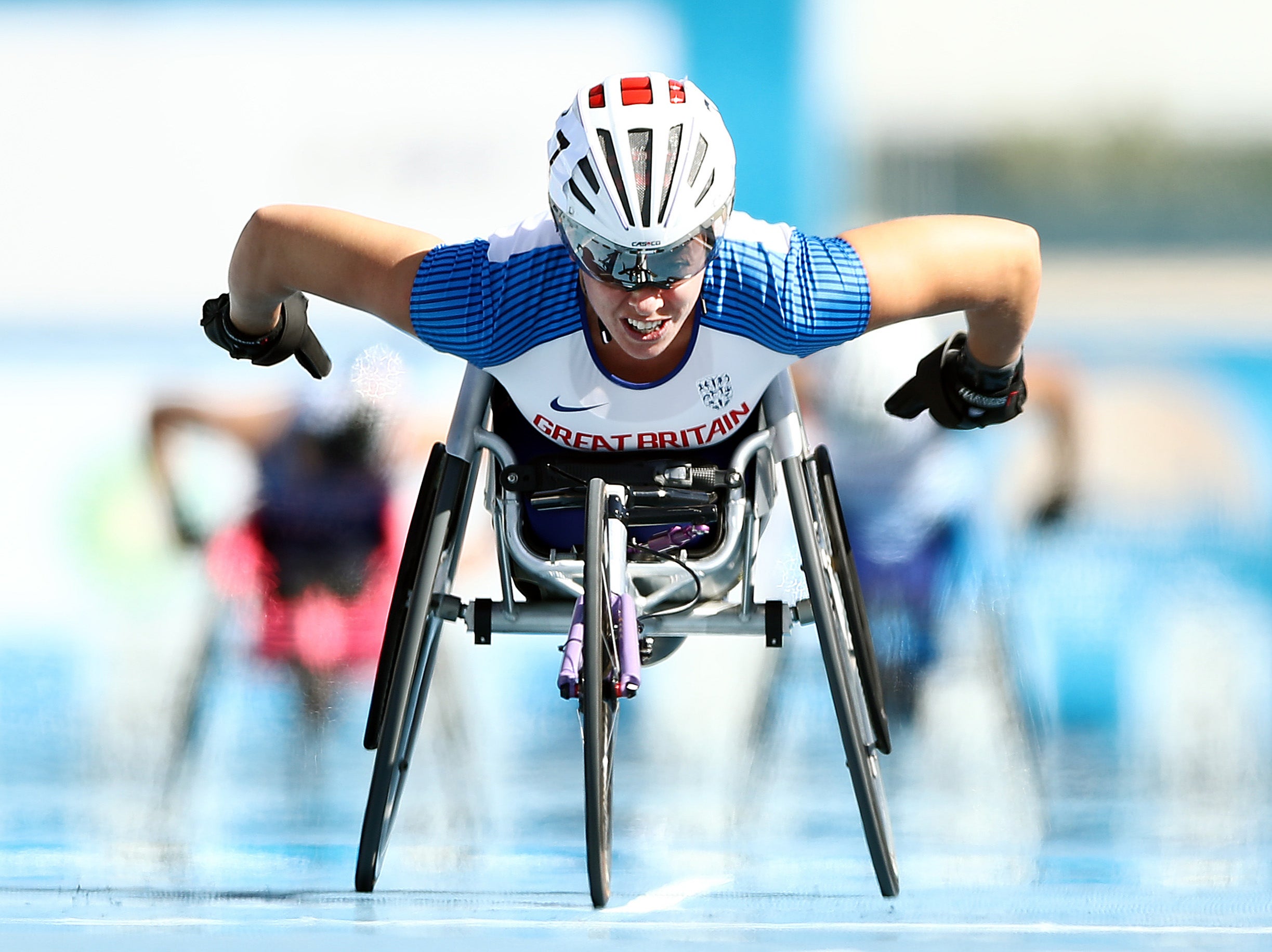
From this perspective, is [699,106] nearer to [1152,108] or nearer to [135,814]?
[135,814]

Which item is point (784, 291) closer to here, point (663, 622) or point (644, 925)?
point (663, 622)

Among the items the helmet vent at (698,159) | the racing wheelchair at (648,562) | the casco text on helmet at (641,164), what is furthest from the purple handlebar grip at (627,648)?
the helmet vent at (698,159)

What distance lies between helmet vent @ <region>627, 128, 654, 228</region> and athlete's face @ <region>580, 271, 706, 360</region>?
0.14 metres

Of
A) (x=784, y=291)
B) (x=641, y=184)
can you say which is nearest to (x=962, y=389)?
(x=784, y=291)

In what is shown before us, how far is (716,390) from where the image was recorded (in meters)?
3.12

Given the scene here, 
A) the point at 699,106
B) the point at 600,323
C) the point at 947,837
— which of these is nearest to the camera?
the point at 699,106

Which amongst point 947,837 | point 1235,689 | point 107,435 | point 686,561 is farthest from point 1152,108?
point 107,435

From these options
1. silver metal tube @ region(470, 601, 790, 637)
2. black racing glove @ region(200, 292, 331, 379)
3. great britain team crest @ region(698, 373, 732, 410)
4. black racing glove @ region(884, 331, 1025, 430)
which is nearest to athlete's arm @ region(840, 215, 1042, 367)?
black racing glove @ region(884, 331, 1025, 430)

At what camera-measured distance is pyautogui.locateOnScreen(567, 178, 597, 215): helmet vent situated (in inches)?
110

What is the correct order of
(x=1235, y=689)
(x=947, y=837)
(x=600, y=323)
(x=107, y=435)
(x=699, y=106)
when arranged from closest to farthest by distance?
(x=699, y=106), (x=600, y=323), (x=947, y=837), (x=1235, y=689), (x=107, y=435)

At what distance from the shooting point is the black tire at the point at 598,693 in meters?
2.76

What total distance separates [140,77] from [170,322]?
0.93m

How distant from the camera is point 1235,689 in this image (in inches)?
199

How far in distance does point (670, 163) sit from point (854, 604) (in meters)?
0.98
